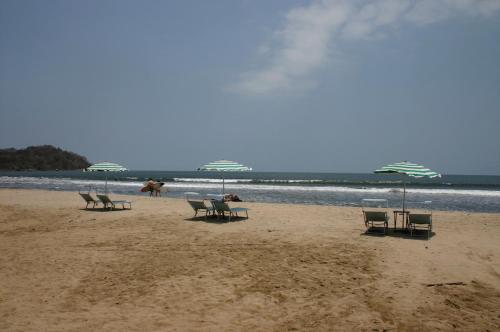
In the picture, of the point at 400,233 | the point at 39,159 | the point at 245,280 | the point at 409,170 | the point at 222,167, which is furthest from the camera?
the point at 39,159

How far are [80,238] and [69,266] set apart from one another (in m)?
2.57

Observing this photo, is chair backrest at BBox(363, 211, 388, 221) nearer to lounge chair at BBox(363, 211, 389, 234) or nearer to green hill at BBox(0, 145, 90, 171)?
lounge chair at BBox(363, 211, 389, 234)

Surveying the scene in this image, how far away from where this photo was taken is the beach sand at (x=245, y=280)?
4.31 meters

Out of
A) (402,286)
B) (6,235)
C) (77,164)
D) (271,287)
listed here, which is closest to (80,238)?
(6,235)

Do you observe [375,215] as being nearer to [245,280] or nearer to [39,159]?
[245,280]

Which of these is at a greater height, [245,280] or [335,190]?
[335,190]

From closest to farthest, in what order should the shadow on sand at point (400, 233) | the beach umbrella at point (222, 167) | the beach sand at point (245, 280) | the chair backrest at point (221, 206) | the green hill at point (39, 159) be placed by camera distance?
the beach sand at point (245, 280) < the shadow on sand at point (400, 233) < the chair backrest at point (221, 206) < the beach umbrella at point (222, 167) < the green hill at point (39, 159)

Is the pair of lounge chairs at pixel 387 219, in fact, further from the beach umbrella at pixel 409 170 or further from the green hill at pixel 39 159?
the green hill at pixel 39 159

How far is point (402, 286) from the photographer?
543cm

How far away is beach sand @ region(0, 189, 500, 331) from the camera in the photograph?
14.1ft

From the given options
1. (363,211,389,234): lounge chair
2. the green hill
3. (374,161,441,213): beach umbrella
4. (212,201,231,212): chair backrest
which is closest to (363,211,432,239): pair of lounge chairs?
(363,211,389,234): lounge chair

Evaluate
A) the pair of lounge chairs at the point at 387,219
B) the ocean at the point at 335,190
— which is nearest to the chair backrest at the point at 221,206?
the pair of lounge chairs at the point at 387,219

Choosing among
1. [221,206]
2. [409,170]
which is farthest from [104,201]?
[409,170]

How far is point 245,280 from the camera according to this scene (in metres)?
5.68
